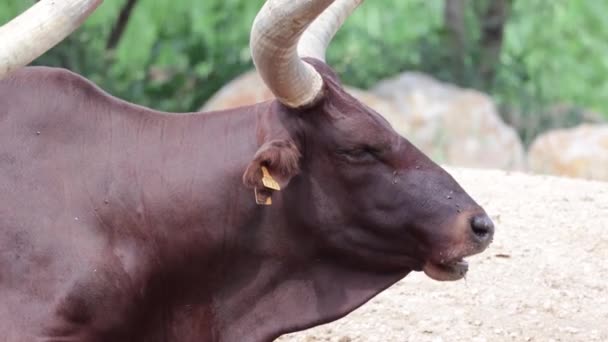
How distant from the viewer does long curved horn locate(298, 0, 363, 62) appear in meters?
5.91

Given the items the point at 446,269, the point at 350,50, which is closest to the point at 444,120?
the point at 350,50

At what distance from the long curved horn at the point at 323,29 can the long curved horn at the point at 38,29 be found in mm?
1298

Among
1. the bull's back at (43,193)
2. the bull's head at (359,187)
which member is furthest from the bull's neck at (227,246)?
the bull's back at (43,193)

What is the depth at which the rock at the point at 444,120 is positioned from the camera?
13.7m

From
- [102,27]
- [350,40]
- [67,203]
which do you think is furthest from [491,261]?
[350,40]

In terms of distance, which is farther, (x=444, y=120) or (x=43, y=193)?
(x=444, y=120)

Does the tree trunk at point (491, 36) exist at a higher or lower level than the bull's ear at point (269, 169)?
lower

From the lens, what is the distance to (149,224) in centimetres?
541

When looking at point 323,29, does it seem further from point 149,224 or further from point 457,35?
point 457,35

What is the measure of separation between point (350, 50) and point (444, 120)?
3.06 meters

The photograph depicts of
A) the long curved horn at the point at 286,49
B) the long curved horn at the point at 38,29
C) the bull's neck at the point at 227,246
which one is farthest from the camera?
the bull's neck at the point at 227,246

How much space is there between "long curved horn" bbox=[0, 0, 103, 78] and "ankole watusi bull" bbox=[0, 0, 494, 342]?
74 cm

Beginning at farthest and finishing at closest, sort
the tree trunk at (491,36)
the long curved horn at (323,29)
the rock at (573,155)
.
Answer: the tree trunk at (491,36), the rock at (573,155), the long curved horn at (323,29)

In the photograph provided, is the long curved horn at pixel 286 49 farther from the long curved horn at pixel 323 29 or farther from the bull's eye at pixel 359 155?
the long curved horn at pixel 323 29
